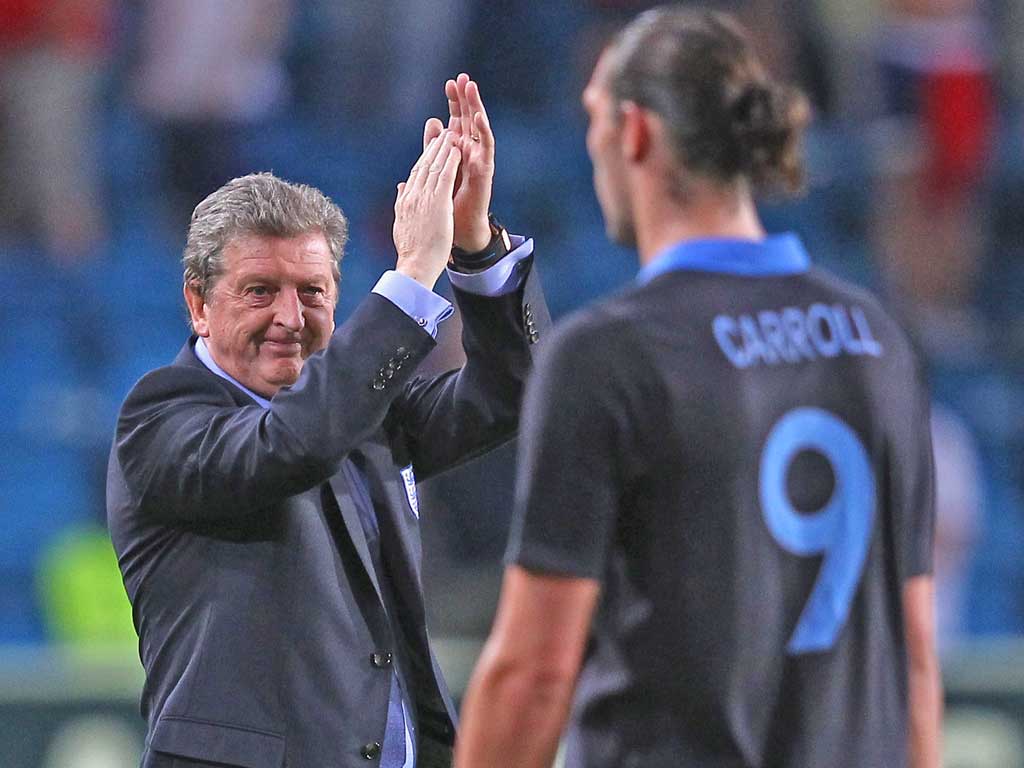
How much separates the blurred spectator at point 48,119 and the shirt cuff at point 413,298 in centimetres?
500

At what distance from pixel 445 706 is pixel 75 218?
5020 millimetres

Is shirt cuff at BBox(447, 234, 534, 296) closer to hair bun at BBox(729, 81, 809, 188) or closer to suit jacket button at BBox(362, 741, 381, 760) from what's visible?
suit jacket button at BBox(362, 741, 381, 760)

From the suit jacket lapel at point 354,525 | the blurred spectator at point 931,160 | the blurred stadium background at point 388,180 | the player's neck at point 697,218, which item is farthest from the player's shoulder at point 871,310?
the blurred spectator at point 931,160

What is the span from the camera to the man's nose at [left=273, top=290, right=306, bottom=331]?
282cm

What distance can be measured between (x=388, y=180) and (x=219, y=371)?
5121 millimetres

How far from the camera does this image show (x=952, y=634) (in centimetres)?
729

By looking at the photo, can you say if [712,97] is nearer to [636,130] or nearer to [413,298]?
[636,130]

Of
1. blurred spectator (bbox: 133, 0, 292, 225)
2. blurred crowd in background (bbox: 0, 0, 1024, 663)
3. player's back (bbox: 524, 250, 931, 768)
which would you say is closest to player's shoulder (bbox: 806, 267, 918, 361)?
player's back (bbox: 524, 250, 931, 768)

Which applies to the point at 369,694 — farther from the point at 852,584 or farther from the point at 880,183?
the point at 880,183

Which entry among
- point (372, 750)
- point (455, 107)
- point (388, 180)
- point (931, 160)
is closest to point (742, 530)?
point (372, 750)

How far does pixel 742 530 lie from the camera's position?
6.66ft

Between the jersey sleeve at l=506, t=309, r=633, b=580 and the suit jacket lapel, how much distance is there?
0.81 meters

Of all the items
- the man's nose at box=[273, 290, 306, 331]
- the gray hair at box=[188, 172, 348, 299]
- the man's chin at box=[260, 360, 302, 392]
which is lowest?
the man's chin at box=[260, 360, 302, 392]

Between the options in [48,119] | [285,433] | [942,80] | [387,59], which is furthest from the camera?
[387,59]
